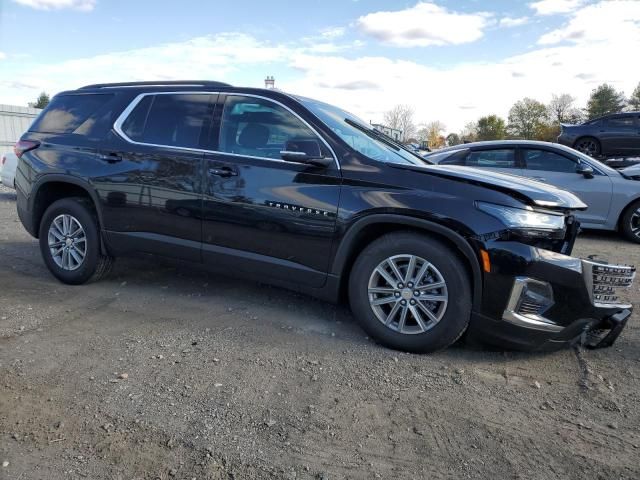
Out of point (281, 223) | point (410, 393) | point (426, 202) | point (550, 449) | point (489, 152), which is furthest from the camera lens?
point (489, 152)

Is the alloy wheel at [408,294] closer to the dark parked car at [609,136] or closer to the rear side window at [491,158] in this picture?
the rear side window at [491,158]

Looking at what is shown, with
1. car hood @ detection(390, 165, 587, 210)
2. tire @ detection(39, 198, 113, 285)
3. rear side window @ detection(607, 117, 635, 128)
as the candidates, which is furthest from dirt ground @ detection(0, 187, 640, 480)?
rear side window @ detection(607, 117, 635, 128)

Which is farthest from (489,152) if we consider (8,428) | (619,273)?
(8,428)

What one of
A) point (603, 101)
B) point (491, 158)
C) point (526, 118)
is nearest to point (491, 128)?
point (526, 118)

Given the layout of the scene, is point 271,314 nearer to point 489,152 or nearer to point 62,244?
point 62,244

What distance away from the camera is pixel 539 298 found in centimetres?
316

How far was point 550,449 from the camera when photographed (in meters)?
2.45

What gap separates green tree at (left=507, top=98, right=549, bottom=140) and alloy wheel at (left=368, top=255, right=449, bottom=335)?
217ft

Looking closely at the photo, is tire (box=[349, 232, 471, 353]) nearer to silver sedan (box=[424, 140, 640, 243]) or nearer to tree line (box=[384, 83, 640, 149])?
silver sedan (box=[424, 140, 640, 243])

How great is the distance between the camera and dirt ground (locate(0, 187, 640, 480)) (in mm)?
2297

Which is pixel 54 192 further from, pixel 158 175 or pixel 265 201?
pixel 265 201

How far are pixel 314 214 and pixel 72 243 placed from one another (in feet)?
8.81

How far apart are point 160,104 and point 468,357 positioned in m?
3.44

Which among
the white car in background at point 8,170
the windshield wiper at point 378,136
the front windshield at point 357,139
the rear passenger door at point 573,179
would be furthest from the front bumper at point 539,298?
the white car in background at point 8,170
